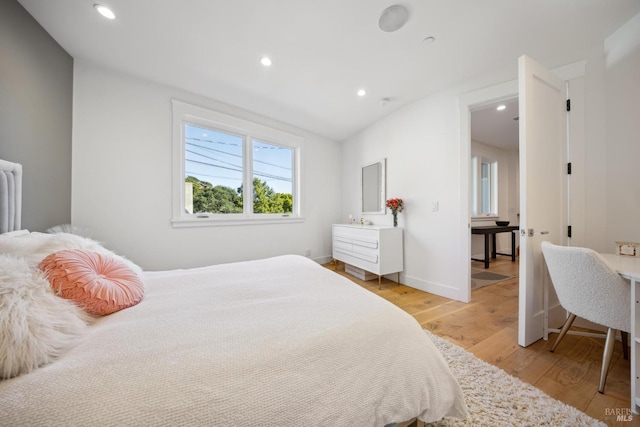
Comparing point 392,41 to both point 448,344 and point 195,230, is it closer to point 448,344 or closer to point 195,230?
point 448,344

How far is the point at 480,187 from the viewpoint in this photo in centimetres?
465

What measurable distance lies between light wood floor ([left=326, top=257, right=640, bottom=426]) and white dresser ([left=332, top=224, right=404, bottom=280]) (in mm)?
426

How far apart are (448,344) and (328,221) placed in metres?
2.74

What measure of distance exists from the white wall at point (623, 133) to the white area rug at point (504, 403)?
1.49 metres

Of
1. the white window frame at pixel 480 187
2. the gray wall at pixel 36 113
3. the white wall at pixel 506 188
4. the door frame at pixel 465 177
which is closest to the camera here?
the gray wall at pixel 36 113

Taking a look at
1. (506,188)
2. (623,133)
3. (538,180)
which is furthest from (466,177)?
(506,188)

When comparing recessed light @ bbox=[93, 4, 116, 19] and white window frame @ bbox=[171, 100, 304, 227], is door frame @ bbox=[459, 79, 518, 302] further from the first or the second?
recessed light @ bbox=[93, 4, 116, 19]

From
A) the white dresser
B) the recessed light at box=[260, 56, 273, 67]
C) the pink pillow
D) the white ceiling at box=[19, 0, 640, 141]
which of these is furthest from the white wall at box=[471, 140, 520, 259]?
the pink pillow

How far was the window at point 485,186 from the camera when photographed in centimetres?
460

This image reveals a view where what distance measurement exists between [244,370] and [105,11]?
262 centimetres

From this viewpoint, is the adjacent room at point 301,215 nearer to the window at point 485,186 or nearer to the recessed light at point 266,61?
the recessed light at point 266,61

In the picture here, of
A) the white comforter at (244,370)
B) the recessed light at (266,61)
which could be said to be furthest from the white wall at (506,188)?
the white comforter at (244,370)

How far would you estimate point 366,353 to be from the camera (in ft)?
2.46

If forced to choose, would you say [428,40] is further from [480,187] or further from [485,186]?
[485,186]
